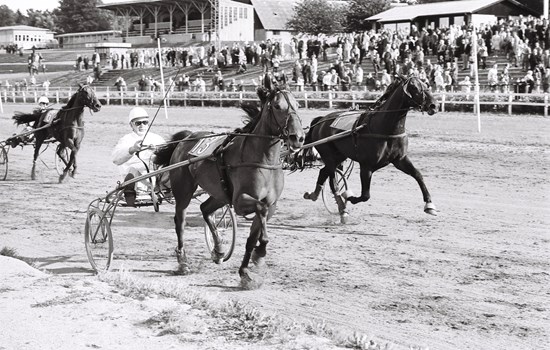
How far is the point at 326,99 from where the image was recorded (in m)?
27.7

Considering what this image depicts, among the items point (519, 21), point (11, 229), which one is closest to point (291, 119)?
point (11, 229)

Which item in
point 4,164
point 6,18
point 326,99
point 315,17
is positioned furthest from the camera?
point 6,18

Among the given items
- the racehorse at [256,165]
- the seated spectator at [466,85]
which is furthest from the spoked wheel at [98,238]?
the seated spectator at [466,85]

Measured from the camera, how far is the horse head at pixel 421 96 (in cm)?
1018

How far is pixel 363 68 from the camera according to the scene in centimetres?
3066

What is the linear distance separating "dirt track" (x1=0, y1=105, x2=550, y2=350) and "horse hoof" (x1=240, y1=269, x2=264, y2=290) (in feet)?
0.27

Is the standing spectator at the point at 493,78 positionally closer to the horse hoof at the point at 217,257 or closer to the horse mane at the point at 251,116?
the horse hoof at the point at 217,257

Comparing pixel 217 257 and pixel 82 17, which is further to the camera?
pixel 82 17

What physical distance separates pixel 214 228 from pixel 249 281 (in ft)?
3.93

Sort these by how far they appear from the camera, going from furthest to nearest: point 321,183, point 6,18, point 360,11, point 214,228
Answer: point 6,18
point 360,11
point 321,183
point 214,228

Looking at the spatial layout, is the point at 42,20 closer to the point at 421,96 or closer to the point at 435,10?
the point at 435,10

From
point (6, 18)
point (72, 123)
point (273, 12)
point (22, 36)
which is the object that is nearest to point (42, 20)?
point (6, 18)

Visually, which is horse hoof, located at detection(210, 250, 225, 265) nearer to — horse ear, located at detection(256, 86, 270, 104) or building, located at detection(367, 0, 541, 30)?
horse ear, located at detection(256, 86, 270, 104)

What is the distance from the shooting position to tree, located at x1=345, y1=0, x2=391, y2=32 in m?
53.7
